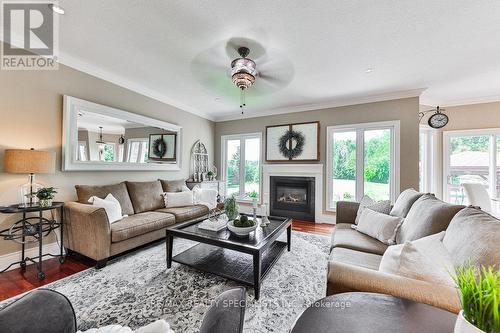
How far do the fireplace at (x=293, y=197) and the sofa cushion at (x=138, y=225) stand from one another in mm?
2653

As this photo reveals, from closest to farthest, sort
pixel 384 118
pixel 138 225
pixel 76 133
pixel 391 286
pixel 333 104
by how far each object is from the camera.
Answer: pixel 391 286 < pixel 138 225 < pixel 76 133 < pixel 384 118 < pixel 333 104

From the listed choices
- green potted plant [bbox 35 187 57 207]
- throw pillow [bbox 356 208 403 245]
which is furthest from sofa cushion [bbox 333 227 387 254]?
green potted plant [bbox 35 187 57 207]

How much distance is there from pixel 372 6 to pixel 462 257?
80.7 inches

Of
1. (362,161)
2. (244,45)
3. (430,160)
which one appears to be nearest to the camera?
(244,45)

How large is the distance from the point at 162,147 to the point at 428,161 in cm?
598

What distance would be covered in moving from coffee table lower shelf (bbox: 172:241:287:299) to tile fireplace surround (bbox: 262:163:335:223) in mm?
2084

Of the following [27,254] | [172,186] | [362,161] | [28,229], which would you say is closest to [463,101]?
[362,161]

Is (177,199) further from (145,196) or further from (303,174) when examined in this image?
(303,174)

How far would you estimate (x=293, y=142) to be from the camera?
4754 mm

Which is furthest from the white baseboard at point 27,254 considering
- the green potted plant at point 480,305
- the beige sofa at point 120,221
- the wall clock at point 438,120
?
the wall clock at point 438,120

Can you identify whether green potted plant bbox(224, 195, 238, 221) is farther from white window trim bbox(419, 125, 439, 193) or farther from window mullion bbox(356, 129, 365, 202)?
white window trim bbox(419, 125, 439, 193)

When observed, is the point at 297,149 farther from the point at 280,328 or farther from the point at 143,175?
the point at 280,328

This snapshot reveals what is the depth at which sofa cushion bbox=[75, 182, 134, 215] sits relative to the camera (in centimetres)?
271

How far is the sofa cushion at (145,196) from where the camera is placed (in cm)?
329
